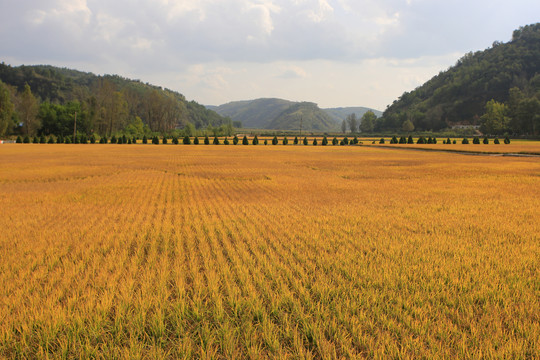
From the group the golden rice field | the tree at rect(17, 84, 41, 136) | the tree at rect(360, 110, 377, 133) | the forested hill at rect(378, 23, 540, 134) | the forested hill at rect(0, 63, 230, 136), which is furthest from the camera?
the tree at rect(360, 110, 377, 133)

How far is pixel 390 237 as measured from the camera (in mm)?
8172

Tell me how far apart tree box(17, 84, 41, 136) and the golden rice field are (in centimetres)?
10412

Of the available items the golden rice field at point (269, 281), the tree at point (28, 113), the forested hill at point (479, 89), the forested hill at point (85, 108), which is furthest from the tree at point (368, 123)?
the golden rice field at point (269, 281)

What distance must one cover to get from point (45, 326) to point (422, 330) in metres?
4.65

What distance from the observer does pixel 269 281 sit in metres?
5.55

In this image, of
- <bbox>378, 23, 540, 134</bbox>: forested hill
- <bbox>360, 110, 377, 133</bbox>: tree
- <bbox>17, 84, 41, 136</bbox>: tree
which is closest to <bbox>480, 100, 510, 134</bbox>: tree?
<bbox>378, 23, 540, 134</bbox>: forested hill

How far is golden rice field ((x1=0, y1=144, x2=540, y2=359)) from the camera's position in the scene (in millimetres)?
3828

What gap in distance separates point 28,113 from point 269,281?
115 metres

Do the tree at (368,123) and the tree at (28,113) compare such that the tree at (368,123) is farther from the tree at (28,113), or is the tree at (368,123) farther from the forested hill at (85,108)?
the tree at (28,113)

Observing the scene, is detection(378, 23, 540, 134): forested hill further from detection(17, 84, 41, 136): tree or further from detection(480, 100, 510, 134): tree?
detection(17, 84, 41, 136): tree

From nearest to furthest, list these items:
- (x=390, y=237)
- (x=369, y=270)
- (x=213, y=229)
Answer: (x=369, y=270)
(x=390, y=237)
(x=213, y=229)

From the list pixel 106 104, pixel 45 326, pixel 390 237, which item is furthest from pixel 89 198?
pixel 106 104

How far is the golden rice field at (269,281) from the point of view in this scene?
3.83 m

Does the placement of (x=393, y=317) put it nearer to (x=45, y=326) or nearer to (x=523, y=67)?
(x=45, y=326)
